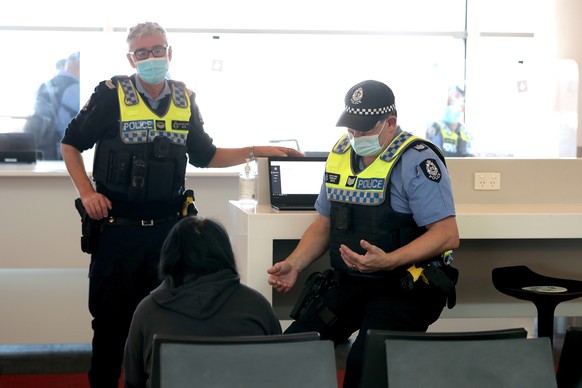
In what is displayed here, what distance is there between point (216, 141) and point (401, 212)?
4.83 m

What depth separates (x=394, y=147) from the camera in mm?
2795

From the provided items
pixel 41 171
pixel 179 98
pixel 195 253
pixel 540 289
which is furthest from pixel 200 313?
pixel 41 171

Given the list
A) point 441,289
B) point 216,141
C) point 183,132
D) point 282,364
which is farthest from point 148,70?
point 216,141

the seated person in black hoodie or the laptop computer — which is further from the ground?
the laptop computer

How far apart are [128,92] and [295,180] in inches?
28.3

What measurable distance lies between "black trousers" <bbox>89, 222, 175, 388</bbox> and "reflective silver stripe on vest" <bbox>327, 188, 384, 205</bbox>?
681 millimetres

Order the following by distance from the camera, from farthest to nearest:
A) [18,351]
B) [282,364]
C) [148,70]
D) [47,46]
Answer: [47,46]
[18,351]
[148,70]
[282,364]

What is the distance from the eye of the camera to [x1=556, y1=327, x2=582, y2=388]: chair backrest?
203cm

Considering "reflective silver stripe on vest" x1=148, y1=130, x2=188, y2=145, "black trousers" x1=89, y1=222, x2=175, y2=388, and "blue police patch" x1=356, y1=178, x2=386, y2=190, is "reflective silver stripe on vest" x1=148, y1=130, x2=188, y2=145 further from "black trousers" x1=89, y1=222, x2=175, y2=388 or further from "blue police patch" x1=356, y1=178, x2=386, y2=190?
"blue police patch" x1=356, y1=178, x2=386, y2=190

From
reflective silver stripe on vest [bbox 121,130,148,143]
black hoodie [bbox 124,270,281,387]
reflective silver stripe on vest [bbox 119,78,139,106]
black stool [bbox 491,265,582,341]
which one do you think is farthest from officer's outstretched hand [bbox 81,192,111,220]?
black stool [bbox 491,265,582,341]

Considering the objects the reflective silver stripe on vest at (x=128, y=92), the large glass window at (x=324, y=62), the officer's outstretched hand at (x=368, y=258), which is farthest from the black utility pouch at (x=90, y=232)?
the large glass window at (x=324, y=62)

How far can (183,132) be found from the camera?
3277 mm

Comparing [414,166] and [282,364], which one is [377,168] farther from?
[282,364]

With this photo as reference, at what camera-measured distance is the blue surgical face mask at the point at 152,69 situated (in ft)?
10.4
